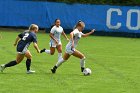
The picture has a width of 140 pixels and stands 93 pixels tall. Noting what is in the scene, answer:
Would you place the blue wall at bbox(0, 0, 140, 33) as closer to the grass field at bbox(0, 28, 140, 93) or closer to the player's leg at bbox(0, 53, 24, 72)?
the grass field at bbox(0, 28, 140, 93)

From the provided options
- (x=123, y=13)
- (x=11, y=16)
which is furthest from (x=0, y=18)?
(x=123, y=13)

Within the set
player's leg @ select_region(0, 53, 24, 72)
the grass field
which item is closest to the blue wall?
the grass field

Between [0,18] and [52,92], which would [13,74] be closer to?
[52,92]

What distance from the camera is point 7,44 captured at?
3052cm

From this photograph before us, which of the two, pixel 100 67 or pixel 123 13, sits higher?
pixel 100 67

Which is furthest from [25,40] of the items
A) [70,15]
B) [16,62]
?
[70,15]

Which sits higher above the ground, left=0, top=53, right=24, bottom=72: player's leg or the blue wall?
left=0, top=53, right=24, bottom=72: player's leg

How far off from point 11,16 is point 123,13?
29.2 ft

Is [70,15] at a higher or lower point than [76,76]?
lower

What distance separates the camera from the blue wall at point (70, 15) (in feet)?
135

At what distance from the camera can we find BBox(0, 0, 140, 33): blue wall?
41000 millimetres

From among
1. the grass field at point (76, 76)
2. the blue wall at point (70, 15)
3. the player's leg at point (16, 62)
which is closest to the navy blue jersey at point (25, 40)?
the player's leg at point (16, 62)

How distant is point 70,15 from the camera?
137 feet

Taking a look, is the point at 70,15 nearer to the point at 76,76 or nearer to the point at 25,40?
the point at 25,40
